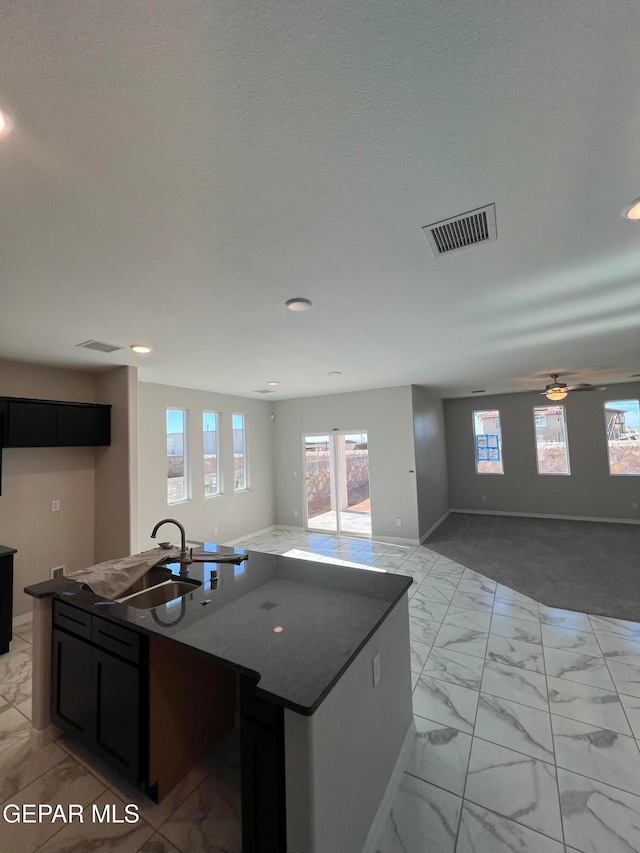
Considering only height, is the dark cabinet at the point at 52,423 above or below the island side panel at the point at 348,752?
above

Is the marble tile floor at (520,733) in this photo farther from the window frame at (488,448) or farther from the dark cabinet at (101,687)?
the window frame at (488,448)

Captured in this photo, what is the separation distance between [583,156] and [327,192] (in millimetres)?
938

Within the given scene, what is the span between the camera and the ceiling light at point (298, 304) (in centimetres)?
245

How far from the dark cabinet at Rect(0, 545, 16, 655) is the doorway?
482cm

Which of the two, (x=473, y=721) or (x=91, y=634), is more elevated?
(x=91, y=634)

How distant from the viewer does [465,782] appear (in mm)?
1812

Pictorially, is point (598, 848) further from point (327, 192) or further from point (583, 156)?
point (327, 192)

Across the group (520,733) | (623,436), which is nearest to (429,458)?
(623,436)

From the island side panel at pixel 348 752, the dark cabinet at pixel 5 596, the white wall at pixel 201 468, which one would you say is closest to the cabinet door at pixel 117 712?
the island side panel at pixel 348 752

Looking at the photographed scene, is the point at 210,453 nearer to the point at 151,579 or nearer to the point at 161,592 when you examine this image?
the point at 151,579

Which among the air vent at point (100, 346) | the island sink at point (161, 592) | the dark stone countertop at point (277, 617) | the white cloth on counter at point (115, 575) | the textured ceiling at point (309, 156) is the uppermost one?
the air vent at point (100, 346)

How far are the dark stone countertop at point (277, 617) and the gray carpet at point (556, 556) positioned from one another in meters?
3.07

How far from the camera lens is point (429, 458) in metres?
7.17

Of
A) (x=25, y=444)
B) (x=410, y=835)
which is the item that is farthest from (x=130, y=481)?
(x=410, y=835)
